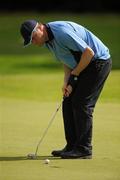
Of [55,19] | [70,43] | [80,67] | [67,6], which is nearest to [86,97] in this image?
[80,67]

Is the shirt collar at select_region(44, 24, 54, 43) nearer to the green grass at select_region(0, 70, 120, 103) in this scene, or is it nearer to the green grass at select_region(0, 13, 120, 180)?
the green grass at select_region(0, 13, 120, 180)

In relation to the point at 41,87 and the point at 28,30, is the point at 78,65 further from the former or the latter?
the point at 41,87

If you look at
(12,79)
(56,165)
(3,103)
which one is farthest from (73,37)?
(12,79)

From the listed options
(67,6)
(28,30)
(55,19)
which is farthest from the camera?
(67,6)

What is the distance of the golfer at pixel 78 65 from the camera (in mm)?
8438

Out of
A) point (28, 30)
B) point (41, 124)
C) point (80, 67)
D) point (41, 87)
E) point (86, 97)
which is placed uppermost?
point (28, 30)

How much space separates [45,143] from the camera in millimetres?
9727

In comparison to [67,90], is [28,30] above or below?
above

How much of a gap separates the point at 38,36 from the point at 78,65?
524 mm

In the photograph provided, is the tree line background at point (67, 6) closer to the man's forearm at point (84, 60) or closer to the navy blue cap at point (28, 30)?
the man's forearm at point (84, 60)

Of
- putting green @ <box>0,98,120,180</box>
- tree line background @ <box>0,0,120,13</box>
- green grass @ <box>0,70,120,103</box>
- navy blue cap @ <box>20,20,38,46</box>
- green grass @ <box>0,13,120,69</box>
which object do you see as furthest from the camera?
tree line background @ <box>0,0,120,13</box>

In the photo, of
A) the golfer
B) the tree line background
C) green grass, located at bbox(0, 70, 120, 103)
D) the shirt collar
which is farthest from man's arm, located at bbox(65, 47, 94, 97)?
the tree line background

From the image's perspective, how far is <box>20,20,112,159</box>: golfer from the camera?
844 cm

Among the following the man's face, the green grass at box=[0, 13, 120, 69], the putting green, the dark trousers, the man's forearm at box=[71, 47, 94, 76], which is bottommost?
the green grass at box=[0, 13, 120, 69]
